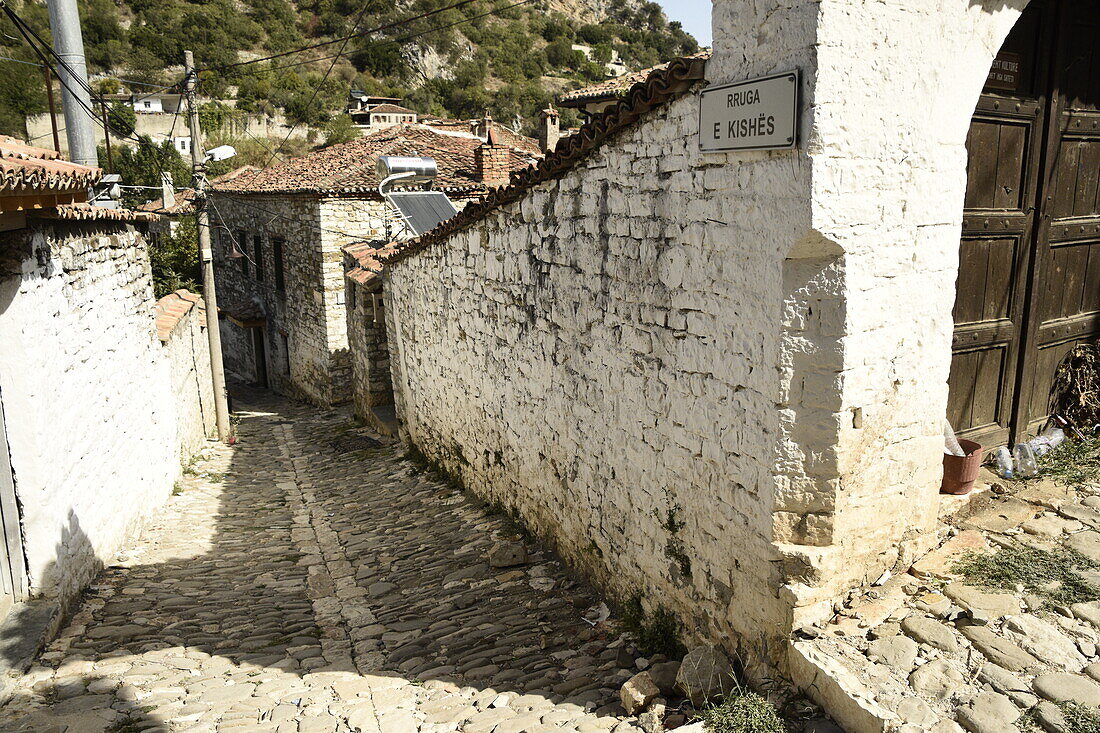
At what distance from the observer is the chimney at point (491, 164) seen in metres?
15.5

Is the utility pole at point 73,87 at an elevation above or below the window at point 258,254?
above

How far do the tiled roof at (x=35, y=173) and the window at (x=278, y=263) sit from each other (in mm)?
13050

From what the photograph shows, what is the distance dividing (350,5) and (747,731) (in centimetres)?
7555

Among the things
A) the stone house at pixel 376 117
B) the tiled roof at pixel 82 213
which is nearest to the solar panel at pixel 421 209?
the tiled roof at pixel 82 213

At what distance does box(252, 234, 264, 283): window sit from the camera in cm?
1903

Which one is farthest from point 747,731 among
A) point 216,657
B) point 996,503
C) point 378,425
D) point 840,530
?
point 378,425

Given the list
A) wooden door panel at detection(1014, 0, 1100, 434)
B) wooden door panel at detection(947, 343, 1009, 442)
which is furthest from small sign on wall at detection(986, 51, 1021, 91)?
wooden door panel at detection(947, 343, 1009, 442)

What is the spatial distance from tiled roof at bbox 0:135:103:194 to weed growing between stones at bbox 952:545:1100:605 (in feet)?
16.4

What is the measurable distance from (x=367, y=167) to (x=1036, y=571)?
602 inches

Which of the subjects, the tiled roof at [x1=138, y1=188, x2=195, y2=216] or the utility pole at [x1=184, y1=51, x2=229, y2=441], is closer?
the utility pole at [x1=184, y1=51, x2=229, y2=441]

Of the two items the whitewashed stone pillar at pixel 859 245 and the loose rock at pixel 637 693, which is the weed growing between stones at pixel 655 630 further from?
the whitewashed stone pillar at pixel 859 245

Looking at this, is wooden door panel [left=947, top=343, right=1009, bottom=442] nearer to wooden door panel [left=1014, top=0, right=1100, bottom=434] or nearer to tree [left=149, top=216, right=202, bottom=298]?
wooden door panel [left=1014, top=0, right=1100, bottom=434]

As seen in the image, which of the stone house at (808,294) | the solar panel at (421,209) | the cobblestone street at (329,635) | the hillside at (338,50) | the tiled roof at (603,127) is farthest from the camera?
the hillside at (338,50)

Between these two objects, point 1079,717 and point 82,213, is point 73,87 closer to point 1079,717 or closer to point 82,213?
point 82,213
